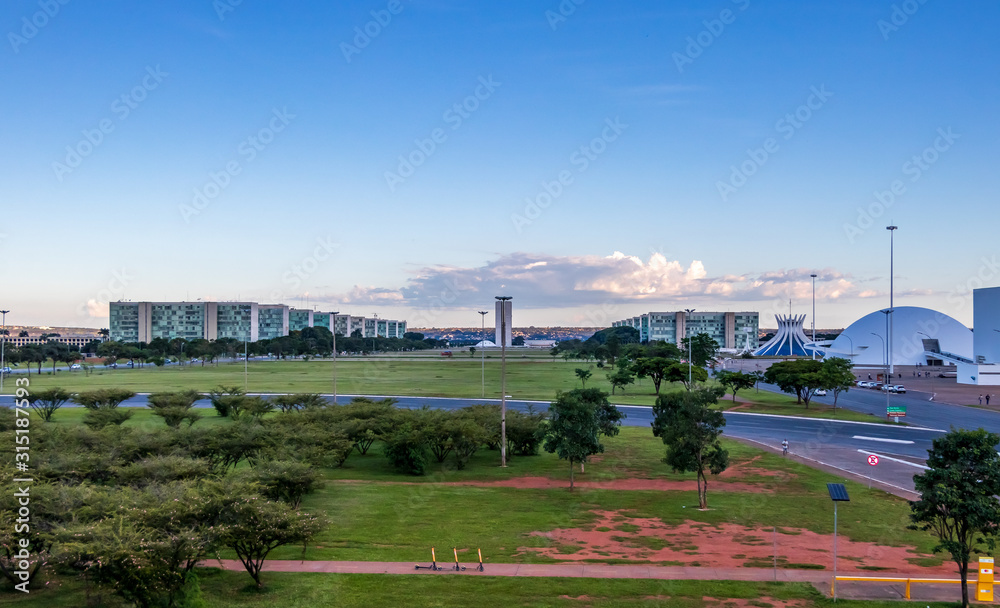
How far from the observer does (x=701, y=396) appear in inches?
1085

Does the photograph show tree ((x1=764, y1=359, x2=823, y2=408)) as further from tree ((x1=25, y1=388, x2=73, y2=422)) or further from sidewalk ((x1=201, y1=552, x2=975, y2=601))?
tree ((x1=25, y1=388, x2=73, y2=422))

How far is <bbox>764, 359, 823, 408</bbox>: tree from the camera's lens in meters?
65.1

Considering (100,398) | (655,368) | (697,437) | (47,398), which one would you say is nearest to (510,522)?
(697,437)

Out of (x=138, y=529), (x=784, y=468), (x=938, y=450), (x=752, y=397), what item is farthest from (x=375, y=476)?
(x=752, y=397)

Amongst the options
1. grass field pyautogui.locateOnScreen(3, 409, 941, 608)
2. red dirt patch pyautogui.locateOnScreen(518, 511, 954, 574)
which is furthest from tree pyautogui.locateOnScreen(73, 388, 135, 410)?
red dirt patch pyautogui.locateOnScreen(518, 511, 954, 574)

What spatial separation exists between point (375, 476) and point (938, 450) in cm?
2558

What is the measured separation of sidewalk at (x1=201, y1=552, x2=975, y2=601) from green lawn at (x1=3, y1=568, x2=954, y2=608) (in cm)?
42

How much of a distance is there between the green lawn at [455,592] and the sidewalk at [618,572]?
42cm

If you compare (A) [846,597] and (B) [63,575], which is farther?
(B) [63,575]

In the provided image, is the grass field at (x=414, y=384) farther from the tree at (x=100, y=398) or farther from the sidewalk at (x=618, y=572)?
the sidewalk at (x=618, y=572)

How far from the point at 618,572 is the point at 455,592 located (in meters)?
5.04

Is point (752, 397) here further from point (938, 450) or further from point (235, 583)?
point (235, 583)

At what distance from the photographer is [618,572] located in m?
18.9

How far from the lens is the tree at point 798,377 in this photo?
65.1 meters
